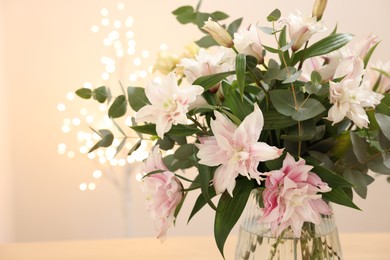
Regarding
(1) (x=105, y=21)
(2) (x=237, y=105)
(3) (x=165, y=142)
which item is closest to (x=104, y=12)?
(1) (x=105, y=21)

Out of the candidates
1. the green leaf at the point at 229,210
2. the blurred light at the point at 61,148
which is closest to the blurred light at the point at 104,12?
the blurred light at the point at 61,148

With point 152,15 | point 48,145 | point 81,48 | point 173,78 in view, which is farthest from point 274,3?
point 173,78

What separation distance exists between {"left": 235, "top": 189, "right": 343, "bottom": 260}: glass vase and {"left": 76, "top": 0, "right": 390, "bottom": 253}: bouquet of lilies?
2.6 inches

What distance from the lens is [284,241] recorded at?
0.71 meters

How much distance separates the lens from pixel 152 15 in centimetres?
199

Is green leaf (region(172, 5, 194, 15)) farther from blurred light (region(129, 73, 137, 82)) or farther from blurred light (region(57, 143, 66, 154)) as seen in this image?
blurred light (region(57, 143, 66, 154))

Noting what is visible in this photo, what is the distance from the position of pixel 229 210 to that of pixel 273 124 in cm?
13

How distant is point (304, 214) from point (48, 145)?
5.30 feet

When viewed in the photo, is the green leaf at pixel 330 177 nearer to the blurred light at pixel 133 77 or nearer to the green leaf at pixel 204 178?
the green leaf at pixel 204 178

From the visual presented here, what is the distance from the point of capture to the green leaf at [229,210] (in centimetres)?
66

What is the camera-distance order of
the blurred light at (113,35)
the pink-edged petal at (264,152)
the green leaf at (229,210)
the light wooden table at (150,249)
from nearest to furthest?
1. the pink-edged petal at (264,152)
2. the green leaf at (229,210)
3. the light wooden table at (150,249)
4. the blurred light at (113,35)

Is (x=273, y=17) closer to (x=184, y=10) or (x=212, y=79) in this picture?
(x=212, y=79)

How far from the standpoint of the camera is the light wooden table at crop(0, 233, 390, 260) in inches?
44.1

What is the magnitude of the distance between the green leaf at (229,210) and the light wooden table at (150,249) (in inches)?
18.4
